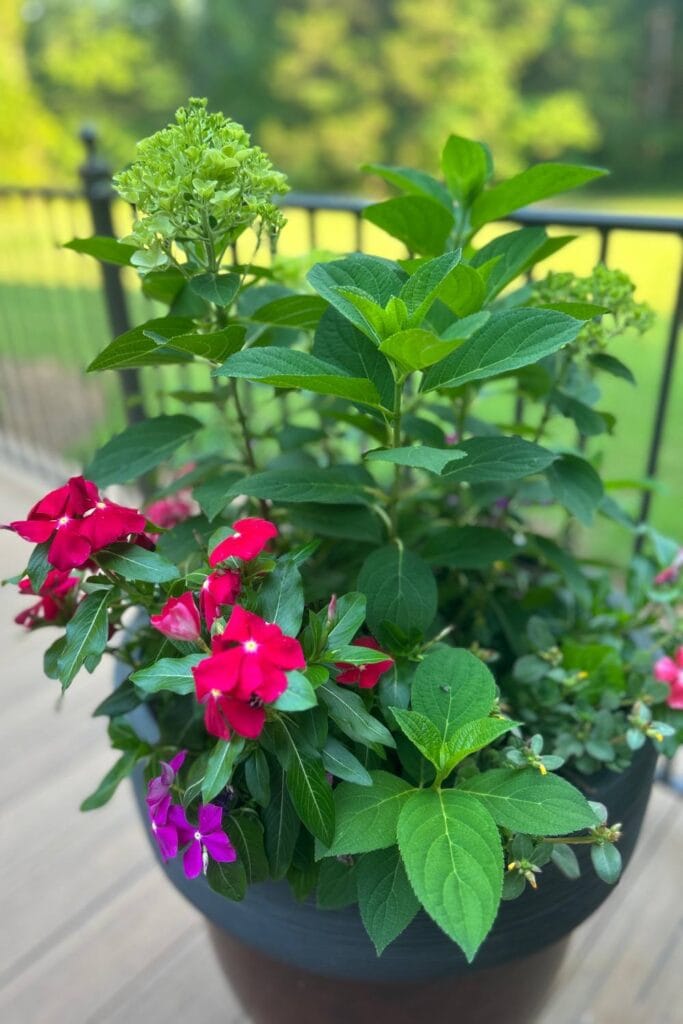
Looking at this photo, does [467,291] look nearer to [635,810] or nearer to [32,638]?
[635,810]

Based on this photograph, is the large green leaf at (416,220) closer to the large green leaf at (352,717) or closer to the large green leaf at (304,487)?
the large green leaf at (304,487)

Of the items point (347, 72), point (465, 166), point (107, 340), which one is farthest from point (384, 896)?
point (347, 72)

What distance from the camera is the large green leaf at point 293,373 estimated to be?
1.82 feet

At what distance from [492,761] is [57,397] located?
149 inches

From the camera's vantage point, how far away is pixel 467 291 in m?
0.64

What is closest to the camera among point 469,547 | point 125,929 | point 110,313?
point 469,547

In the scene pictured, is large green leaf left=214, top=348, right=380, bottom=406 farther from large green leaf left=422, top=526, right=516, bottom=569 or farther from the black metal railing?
the black metal railing

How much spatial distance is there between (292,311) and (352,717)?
35 cm

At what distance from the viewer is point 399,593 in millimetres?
699

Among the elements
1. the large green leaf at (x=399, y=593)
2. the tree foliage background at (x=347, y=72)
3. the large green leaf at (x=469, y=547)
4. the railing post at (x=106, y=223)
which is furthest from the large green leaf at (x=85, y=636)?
the tree foliage background at (x=347, y=72)

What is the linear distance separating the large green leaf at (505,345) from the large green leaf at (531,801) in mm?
292

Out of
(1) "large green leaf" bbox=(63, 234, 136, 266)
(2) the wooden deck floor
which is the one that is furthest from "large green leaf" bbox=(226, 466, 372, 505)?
(2) the wooden deck floor

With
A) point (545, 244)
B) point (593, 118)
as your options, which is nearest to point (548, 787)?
point (545, 244)

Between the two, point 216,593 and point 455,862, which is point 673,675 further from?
point 216,593
